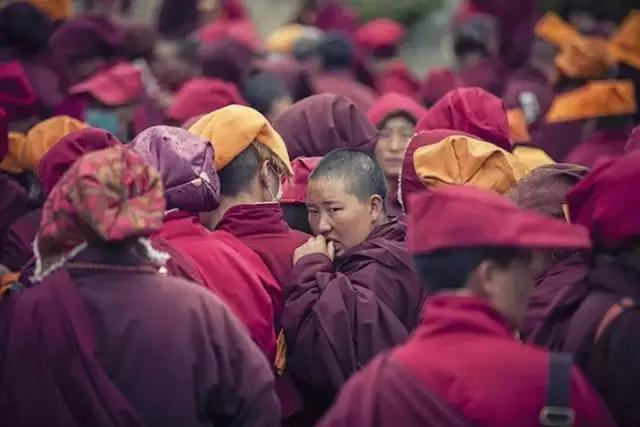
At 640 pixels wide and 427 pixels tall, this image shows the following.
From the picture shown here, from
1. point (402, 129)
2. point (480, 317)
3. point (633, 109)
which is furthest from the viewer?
point (633, 109)

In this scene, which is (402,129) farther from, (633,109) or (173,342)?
(173,342)

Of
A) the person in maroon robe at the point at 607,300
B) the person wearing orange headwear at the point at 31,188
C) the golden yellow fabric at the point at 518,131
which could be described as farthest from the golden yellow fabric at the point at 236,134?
the golden yellow fabric at the point at 518,131

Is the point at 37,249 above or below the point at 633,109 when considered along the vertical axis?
above

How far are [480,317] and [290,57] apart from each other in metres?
9.39

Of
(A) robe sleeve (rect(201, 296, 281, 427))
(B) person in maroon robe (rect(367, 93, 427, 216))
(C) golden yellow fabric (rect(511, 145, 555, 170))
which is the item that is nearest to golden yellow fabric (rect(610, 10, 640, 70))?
(C) golden yellow fabric (rect(511, 145, 555, 170))

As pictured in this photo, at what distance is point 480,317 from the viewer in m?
4.71

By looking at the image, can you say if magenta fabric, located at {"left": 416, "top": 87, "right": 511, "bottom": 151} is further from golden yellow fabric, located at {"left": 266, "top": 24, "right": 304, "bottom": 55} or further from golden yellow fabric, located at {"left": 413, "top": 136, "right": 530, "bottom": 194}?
golden yellow fabric, located at {"left": 266, "top": 24, "right": 304, "bottom": 55}

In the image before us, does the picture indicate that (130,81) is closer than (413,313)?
No

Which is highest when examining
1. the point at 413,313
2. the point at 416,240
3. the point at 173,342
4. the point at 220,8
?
the point at 416,240

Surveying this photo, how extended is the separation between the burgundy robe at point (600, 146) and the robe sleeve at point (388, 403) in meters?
4.92

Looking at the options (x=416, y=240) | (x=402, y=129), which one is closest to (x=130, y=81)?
(x=402, y=129)

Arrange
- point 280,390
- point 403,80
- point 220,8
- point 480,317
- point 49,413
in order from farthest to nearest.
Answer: point 220,8, point 403,80, point 280,390, point 49,413, point 480,317

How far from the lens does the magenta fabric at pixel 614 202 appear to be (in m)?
5.24

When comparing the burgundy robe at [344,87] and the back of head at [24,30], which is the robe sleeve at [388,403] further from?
the burgundy robe at [344,87]
